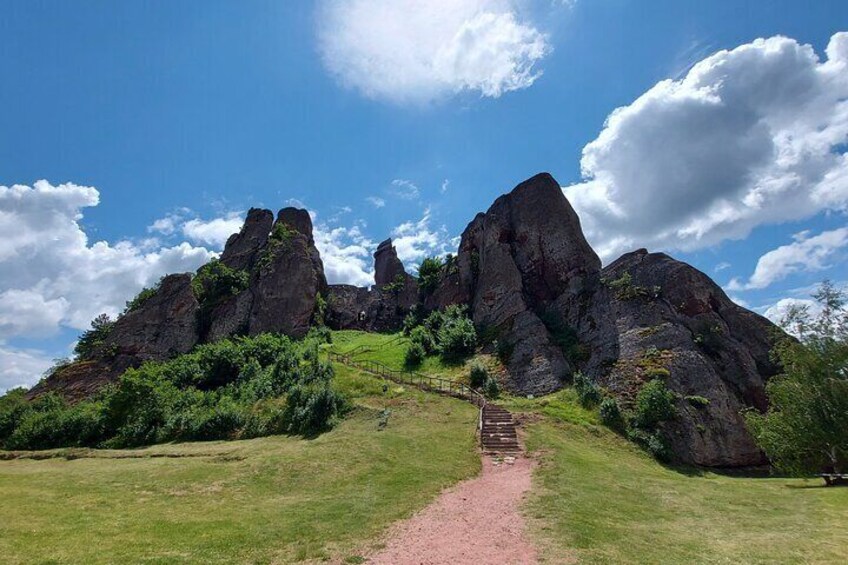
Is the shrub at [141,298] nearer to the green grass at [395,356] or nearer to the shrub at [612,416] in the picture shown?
the green grass at [395,356]

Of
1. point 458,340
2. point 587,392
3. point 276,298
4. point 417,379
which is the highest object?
point 276,298

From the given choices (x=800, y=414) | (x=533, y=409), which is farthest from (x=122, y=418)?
(x=800, y=414)

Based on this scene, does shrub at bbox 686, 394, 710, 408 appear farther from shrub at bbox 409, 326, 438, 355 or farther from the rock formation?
shrub at bbox 409, 326, 438, 355

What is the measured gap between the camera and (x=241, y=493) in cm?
1920

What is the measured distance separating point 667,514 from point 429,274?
2291 inches

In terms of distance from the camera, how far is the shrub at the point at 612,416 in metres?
30.6

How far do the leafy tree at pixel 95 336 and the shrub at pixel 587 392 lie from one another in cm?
6194

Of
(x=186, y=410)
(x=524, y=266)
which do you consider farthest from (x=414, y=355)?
(x=186, y=410)

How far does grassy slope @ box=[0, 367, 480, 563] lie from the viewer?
1271 cm

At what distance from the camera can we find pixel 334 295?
274 ft

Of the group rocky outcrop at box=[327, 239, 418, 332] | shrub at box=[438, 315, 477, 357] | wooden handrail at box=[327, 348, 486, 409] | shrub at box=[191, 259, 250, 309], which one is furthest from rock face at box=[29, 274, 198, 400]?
shrub at box=[438, 315, 477, 357]

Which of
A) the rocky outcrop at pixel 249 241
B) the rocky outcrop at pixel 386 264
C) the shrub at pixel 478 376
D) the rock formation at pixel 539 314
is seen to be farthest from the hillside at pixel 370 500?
A: the rocky outcrop at pixel 386 264

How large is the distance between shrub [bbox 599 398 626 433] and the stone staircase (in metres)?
6.39

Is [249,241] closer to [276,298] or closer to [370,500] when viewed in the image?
[276,298]
